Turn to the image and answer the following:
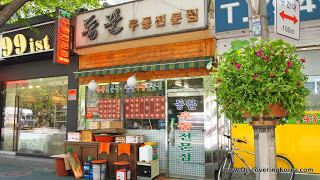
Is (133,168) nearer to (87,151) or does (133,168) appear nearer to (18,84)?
(87,151)

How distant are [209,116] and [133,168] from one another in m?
2.73

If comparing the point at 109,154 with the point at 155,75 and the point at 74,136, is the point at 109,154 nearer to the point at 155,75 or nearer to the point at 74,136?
the point at 74,136

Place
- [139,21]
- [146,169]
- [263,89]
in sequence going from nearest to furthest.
A: 1. [263,89]
2. [146,169]
3. [139,21]

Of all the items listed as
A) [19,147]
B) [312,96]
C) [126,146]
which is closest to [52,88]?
[19,147]

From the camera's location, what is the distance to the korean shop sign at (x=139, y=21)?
732cm

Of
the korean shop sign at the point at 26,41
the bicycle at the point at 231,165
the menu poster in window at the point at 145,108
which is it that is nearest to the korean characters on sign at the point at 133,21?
the korean shop sign at the point at 26,41

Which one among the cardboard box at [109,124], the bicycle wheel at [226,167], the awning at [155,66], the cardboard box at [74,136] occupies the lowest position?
the bicycle wheel at [226,167]

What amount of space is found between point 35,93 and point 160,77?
19.9ft

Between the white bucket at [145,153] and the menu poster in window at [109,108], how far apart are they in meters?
1.70

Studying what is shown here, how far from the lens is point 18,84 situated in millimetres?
11508

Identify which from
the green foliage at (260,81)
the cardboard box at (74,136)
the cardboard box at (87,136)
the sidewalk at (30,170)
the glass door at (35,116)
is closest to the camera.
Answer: the green foliage at (260,81)

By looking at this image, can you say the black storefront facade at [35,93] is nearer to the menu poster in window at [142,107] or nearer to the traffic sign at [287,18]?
the menu poster in window at [142,107]

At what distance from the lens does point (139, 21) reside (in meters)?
8.09

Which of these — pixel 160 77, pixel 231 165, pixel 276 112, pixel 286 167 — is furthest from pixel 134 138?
pixel 276 112
